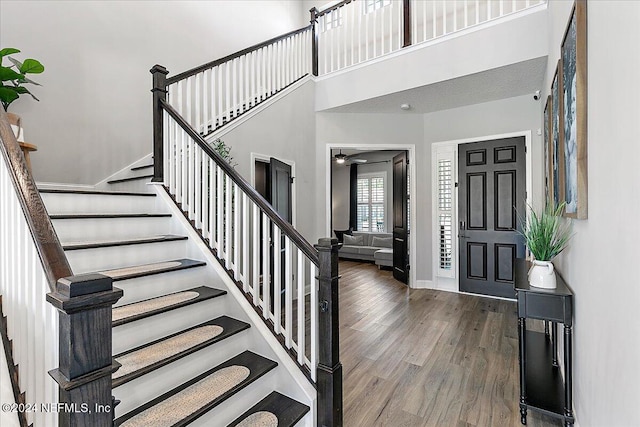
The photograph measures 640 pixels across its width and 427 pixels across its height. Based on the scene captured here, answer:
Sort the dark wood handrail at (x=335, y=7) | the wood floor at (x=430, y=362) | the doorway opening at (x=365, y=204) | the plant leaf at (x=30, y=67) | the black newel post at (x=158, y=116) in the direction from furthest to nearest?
the doorway opening at (x=365, y=204) → the dark wood handrail at (x=335, y=7) → the black newel post at (x=158, y=116) → the plant leaf at (x=30, y=67) → the wood floor at (x=430, y=362)

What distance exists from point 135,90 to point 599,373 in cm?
482

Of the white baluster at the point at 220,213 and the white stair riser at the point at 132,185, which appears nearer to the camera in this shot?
the white baluster at the point at 220,213

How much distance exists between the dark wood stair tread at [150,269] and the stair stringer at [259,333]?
0.11 metres

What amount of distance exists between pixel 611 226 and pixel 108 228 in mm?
2873

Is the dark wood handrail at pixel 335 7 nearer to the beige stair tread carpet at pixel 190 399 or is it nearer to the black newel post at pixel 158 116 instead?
the black newel post at pixel 158 116

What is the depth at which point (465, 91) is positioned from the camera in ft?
13.2

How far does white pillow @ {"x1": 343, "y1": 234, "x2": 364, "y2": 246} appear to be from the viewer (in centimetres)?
800

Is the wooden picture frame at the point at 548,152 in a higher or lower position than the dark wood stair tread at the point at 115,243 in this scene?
higher

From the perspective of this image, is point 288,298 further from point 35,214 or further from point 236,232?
point 35,214

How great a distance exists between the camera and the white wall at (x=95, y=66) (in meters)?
3.13

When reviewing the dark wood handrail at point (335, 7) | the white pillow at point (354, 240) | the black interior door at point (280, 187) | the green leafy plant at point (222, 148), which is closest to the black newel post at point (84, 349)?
the green leafy plant at point (222, 148)

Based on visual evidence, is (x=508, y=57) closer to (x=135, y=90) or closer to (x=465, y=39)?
(x=465, y=39)

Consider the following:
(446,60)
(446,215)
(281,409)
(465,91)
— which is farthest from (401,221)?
(281,409)

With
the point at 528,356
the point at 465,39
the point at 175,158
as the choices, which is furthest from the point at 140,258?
the point at 465,39
